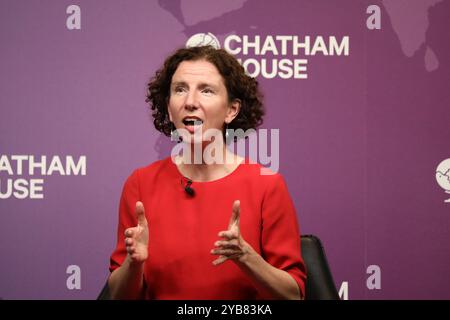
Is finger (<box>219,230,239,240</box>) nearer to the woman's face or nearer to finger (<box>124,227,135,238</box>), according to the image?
finger (<box>124,227,135,238</box>)

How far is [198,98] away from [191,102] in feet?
0.09

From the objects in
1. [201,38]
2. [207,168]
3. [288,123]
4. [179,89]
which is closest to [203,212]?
[207,168]

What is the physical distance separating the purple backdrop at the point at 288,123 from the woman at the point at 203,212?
731 mm

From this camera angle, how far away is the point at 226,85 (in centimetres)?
163

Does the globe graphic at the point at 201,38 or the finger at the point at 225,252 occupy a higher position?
the globe graphic at the point at 201,38

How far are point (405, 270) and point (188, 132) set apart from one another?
4.44ft

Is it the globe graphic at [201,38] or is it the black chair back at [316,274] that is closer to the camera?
the black chair back at [316,274]

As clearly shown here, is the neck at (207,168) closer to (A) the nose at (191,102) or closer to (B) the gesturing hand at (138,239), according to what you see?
(A) the nose at (191,102)

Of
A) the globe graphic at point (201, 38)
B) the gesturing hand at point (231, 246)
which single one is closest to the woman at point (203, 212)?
the gesturing hand at point (231, 246)

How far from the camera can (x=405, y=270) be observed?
A: 2389mm

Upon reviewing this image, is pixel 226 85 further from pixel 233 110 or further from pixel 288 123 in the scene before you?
pixel 288 123

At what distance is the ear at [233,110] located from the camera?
166cm

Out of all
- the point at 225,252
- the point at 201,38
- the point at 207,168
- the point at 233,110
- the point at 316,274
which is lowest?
the point at 316,274

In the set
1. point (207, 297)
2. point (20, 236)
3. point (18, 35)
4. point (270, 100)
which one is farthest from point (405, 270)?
point (18, 35)
